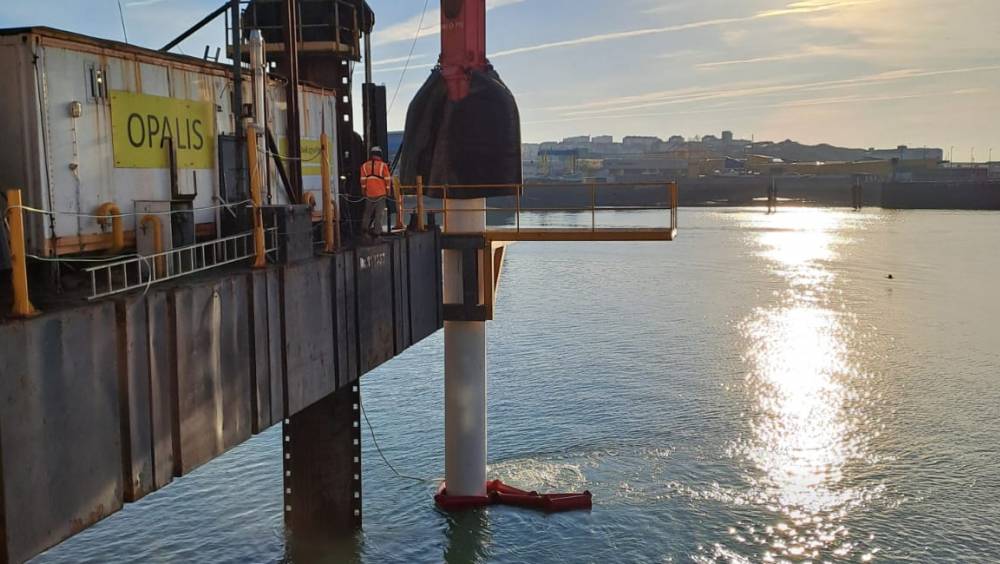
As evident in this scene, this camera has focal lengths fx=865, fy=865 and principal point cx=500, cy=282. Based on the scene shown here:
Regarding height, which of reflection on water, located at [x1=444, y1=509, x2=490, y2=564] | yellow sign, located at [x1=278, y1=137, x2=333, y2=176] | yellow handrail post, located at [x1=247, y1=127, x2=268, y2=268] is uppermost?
yellow sign, located at [x1=278, y1=137, x2=333, y2=176]

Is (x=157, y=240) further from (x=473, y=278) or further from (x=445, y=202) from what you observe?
(x=473, y=278)

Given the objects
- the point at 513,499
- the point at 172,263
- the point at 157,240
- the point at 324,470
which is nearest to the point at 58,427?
the point at 157,240

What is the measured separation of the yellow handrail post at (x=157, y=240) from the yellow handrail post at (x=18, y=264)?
2.95 meters

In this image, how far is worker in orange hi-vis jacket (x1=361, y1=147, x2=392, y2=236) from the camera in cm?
1451

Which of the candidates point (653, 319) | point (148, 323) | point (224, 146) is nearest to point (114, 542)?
point (224, 146)

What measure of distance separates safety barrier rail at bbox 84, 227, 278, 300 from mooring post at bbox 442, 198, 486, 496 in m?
5.86

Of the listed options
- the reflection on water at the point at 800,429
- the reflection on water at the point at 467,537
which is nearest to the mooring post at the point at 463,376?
the reflection on water at the point at 467,537

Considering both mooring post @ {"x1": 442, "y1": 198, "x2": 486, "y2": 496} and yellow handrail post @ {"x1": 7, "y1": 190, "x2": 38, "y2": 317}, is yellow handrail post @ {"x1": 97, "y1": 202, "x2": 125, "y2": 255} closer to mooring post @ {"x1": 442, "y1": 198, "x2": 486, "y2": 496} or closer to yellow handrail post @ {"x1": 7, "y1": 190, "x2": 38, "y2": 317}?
yellow handrail post @ {"x1": 7, "y1": 190, "x2": 38, "y2": 317}

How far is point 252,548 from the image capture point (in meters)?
17.4

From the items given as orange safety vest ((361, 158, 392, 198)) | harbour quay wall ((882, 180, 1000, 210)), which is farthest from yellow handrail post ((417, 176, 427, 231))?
harbour quay wall ((882, 180, 1000, 210))

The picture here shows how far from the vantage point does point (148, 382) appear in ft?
24.8

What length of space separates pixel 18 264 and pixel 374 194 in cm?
837

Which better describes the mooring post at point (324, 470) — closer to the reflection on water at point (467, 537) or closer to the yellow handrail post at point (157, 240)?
the reflection on water at point (467, 537)

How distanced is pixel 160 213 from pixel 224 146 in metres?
2.50
